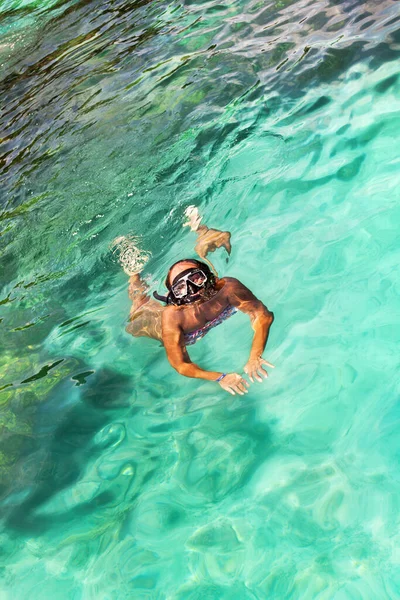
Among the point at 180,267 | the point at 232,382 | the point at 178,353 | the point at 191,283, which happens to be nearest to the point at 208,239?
the point at 180,267

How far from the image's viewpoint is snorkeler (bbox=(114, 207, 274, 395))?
16.9 ft

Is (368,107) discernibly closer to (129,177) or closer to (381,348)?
(129,177)

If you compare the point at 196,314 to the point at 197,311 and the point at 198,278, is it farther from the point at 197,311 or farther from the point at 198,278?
the point at 198,278

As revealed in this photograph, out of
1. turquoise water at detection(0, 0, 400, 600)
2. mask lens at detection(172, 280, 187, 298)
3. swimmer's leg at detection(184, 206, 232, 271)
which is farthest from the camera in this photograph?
swimmer's leg at detection(184, 206, 232, 271)

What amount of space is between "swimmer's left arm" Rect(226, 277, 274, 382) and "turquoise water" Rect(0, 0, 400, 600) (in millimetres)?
290

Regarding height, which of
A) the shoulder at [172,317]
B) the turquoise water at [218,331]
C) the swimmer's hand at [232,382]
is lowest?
the turquoise water at [218,331]

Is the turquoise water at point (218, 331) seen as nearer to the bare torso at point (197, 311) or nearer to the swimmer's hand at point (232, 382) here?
the bare torso at point (197, 311)

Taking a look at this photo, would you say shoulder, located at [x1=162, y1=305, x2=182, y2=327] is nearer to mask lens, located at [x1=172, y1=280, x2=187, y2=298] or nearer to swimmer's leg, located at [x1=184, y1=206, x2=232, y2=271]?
mask lens, located at [x1=172, y1=280, x2=187, y2=298]

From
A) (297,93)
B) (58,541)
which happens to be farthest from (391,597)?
(297,93)

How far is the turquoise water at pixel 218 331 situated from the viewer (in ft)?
14.4

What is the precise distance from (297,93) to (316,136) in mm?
1216

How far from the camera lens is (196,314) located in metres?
5.65

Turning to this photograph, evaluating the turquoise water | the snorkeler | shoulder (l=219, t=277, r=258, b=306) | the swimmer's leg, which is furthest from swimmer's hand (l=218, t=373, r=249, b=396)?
the swimmer's leg

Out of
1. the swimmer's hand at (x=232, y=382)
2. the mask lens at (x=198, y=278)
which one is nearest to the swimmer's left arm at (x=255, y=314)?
the swimmer's hand at (x=232, y=382)
